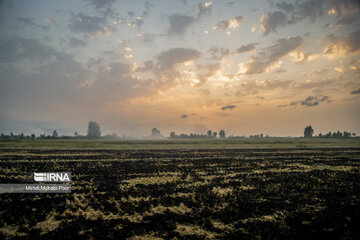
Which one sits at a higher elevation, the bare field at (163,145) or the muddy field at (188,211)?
the muddy field at (188,211)

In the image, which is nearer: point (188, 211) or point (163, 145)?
point (188, 211)

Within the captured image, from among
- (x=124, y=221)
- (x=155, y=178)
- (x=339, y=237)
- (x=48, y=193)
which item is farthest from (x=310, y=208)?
(x=48, y=193)

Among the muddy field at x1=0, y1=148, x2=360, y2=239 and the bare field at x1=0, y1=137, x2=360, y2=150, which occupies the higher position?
the muddy field at x1=0, y1=148, x2=360, y2=239

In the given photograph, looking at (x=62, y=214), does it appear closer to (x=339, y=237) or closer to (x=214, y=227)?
(x=214, y=227)

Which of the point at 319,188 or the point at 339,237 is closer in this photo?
the point at 339,237

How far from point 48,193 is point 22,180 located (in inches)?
267

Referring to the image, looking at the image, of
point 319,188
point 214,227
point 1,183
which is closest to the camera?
point 214,227

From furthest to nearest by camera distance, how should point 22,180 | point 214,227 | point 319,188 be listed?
point 22,180
point 319,188
point 214,227

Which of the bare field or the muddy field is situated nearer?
the muddy field

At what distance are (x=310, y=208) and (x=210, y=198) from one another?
613 centimetres

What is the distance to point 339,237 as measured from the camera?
788 centimetres

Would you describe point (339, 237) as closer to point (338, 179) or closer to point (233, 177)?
point (233, 177)

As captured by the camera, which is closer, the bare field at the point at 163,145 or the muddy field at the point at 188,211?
the muddy field at the point at 188,211

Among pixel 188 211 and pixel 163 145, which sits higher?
pixel 188 211
